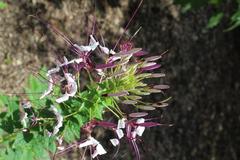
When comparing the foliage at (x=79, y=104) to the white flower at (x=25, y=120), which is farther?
the white flower at (x=25, y=120)

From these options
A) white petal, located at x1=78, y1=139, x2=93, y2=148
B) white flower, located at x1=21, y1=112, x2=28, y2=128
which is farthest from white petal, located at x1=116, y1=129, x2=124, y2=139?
white flower, located at x1=21, y1=112, x2=28, y2=128

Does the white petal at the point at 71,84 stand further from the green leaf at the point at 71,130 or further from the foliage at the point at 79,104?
the green leaf at the point at 71,130

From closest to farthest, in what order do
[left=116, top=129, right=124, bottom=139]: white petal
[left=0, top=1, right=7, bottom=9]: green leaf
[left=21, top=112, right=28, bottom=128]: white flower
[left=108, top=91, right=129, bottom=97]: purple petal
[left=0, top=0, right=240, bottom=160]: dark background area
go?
[left=108, top=91, right=129, bottom=97]: purple petal → [left=116, top=129, right=124, bottom=139]: white petal → [left=21, top=112, right=28, bottom=128]: white flower → [left=0, top=1, right=7, bottom=9]: green leaf → [left=0, top=0, right=240, bottom=160]: dark background area

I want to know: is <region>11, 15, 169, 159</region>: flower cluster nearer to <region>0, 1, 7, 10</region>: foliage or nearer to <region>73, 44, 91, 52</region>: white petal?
<region>73, 44, 91, 52</region>: white petal

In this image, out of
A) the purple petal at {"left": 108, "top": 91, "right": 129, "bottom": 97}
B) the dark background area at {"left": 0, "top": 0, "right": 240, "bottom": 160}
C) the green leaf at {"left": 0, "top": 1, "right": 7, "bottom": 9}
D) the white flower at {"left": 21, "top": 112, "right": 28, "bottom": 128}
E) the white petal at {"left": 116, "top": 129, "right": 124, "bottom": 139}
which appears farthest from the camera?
the dark background area at {"left": 0, "top": 0, "right": 240, "bottom": 160}

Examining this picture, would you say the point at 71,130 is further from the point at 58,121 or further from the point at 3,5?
the point at 3,5

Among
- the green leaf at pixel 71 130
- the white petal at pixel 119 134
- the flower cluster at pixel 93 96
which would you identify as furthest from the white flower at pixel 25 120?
Answer: the white petal at pixel 119 134

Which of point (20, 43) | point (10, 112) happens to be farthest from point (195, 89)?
point (10, 112)

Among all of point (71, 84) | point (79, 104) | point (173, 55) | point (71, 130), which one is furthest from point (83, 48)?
point (173, 55)
